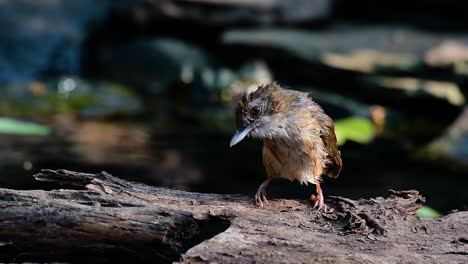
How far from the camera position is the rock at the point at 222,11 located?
1266 centimetres

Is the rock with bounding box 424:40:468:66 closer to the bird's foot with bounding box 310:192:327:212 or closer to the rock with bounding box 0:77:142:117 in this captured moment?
the rock with bounding box 0:77:142:117

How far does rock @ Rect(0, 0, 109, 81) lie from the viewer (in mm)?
12430

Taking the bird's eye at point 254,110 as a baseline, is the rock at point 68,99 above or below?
below

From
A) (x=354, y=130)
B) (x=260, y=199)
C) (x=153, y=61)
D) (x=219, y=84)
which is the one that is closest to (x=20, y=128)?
(x=219, y=84)

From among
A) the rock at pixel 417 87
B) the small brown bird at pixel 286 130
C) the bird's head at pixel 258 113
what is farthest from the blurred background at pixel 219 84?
the bird's head at pixel 258 113

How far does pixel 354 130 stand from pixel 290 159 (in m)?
5.70

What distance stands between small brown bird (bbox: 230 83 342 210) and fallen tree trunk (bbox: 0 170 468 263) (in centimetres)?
44

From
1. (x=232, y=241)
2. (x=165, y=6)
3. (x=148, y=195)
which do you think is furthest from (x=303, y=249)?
(x=165, y=6)

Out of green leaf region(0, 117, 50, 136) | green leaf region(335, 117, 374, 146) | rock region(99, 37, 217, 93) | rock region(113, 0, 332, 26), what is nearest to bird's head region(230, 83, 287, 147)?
green leaf region(335, 117, 374, 146)

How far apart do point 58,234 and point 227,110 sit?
7.75 metres

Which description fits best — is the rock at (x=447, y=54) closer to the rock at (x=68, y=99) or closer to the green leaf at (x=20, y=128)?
the rock at (x=68, y=99)

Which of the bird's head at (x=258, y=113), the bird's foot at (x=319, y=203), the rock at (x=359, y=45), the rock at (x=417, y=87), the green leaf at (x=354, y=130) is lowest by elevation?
the bird's foot at (x=319, y=203)

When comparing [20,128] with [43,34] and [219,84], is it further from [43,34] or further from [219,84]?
[43,34]

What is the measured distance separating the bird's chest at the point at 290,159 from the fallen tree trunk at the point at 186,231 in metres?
0.56
